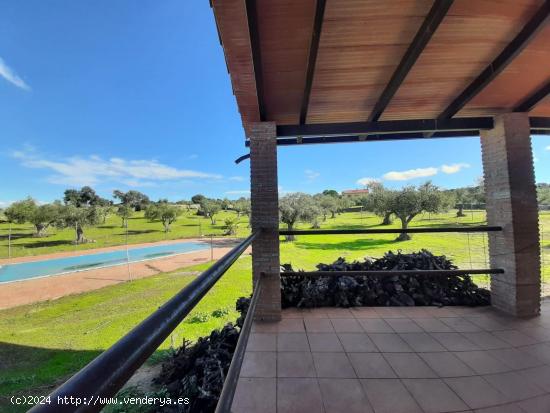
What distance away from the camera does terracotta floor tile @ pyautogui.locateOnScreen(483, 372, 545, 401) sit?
1.66 m

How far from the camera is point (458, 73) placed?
2168 mm

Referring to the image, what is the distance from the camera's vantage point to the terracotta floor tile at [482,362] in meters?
1.90

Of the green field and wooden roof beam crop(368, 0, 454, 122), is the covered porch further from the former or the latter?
the green field

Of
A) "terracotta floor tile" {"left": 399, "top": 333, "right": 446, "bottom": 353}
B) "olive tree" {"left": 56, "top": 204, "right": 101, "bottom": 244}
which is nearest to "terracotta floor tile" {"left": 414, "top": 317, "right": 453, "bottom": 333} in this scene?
"terracotta floor tile" {"left": 399, "top": 333, "right": 446, "bottom": 353}

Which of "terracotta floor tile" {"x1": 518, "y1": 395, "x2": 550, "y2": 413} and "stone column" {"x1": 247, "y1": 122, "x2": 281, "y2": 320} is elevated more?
"stone column" {"x1": 247, "y1": 122, "x2": 281, "y2": 320}

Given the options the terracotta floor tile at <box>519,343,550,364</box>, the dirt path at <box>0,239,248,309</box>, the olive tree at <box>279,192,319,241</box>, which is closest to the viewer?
the terracotta floor tile at <box>519,343,550,364</box>

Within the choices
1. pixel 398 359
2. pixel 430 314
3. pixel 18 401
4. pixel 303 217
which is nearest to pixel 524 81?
pixel 430 314

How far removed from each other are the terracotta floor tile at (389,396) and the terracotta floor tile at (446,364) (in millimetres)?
369

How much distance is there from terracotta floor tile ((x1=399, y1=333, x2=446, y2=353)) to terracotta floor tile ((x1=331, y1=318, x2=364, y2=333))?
39cm

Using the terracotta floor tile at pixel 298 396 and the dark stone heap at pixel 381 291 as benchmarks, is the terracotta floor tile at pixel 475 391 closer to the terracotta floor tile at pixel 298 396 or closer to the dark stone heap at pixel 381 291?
the terracotta floor tile at pixel 298 396

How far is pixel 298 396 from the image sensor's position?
5.53ft

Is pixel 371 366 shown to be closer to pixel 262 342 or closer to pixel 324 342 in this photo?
pixel 324 342

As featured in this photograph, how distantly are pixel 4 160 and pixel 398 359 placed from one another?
72.1 metres

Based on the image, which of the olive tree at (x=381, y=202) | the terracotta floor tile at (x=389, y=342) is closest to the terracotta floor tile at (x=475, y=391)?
the terracotta floor tile at (x=389, y=342)
